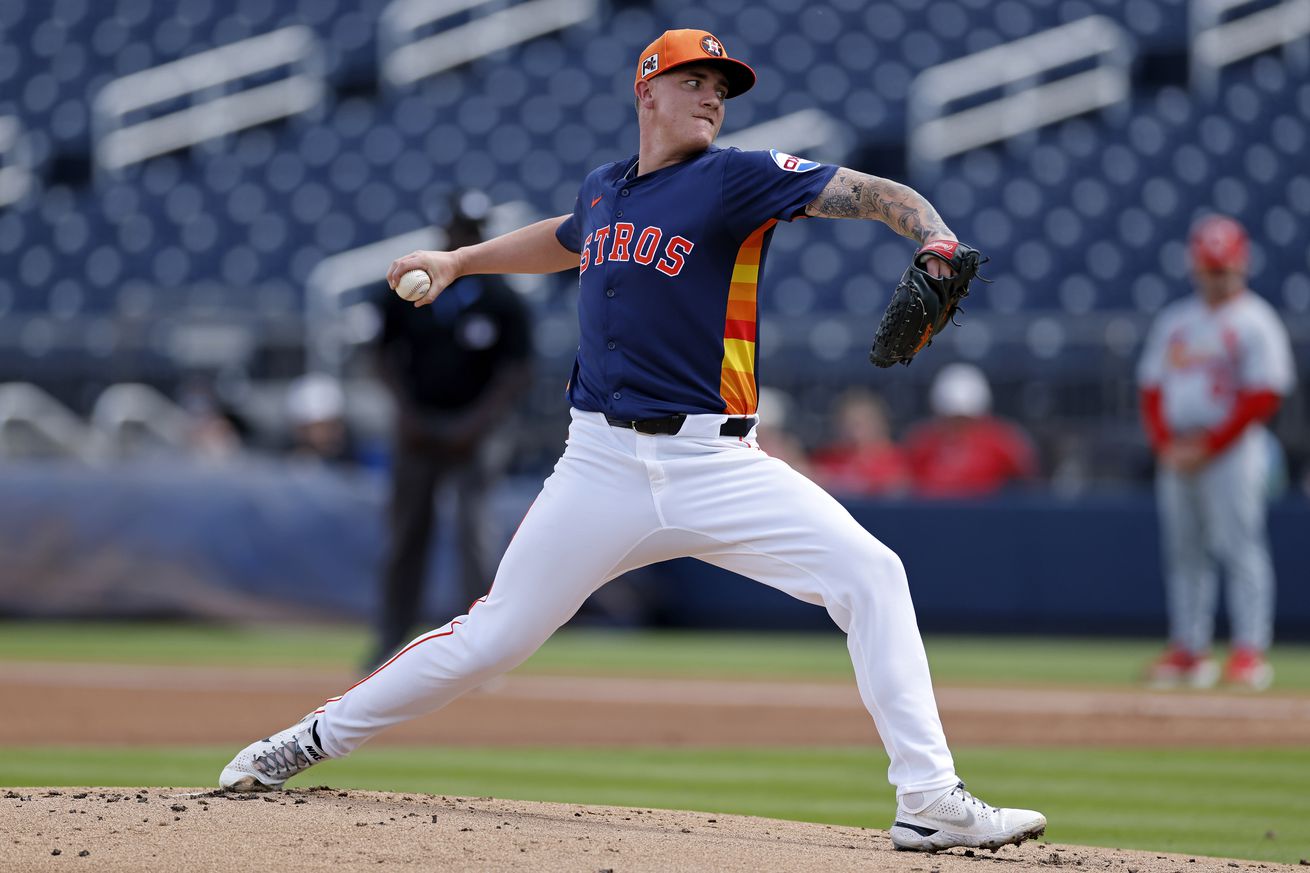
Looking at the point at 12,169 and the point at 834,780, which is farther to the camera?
the point at 12,169

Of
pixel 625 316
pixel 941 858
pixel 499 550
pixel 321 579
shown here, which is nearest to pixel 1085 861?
pixel 941 858

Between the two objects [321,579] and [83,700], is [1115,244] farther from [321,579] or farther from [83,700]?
→ [83,700]

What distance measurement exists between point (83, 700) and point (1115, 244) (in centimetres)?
1162

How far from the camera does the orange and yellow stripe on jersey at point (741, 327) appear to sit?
414 cm

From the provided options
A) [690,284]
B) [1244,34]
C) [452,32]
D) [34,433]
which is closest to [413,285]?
[690,284]

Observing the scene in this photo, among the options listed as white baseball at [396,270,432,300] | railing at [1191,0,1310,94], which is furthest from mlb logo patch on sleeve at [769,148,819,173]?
railing at [1191,0,1310,94]

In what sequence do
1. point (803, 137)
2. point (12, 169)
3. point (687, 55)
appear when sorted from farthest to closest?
point (12, 169) < point (803, 137) < point (687, 55)

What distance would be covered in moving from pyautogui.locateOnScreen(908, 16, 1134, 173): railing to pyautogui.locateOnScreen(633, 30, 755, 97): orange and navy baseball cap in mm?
13683

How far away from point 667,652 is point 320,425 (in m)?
3.80

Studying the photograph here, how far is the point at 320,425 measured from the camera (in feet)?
45.1

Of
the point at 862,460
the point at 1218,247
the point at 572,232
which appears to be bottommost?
the point at 572,232

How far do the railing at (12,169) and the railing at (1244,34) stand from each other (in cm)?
1241

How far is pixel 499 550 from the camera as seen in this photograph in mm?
12430

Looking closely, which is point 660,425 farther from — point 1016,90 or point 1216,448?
point 1016,90
